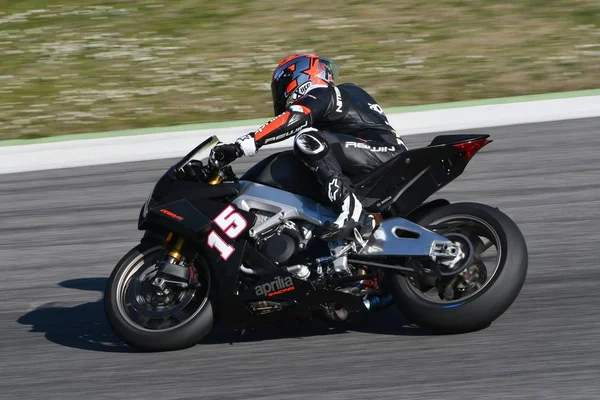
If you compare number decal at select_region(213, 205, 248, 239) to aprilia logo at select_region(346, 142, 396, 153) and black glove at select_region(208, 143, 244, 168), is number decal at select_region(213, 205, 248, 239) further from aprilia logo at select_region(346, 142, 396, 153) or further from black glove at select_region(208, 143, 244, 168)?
aprilia logo at select_region(346, 142, 396, 153)

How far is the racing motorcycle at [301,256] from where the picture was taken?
528cm

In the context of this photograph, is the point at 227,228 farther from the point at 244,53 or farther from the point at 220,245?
the point at 244,53

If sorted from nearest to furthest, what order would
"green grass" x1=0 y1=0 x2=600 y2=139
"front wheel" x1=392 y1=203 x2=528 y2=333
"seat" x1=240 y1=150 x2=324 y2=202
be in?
"front wheel" x1=392 y1=203 x2=528 y2=333 < "seat" x1=240 y1=150 x2=324 y2=202 < "green grass" x1=0 y1=0 x2=600 y2=139

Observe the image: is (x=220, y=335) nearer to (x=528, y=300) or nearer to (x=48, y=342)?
(x=48, y=342)

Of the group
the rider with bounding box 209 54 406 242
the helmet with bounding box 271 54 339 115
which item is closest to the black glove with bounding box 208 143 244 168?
the rider with bounding box 209 54 406 242

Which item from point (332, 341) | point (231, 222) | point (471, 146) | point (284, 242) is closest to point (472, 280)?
point (471, 146)

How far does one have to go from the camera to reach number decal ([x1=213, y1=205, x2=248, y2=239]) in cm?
553

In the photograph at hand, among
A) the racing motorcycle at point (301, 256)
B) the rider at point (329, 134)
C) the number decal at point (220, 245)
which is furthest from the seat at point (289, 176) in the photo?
the number decal at point (220, 245)

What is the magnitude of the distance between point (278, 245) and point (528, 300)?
1499 millimetres

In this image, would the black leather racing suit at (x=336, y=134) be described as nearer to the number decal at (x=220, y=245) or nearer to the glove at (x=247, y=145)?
the glove at (x=247, y=145)

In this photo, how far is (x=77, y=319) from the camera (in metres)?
6.41

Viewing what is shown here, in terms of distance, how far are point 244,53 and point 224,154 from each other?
913 cm

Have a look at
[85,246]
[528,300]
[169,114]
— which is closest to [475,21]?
[169,114]

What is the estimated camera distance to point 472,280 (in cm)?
534
